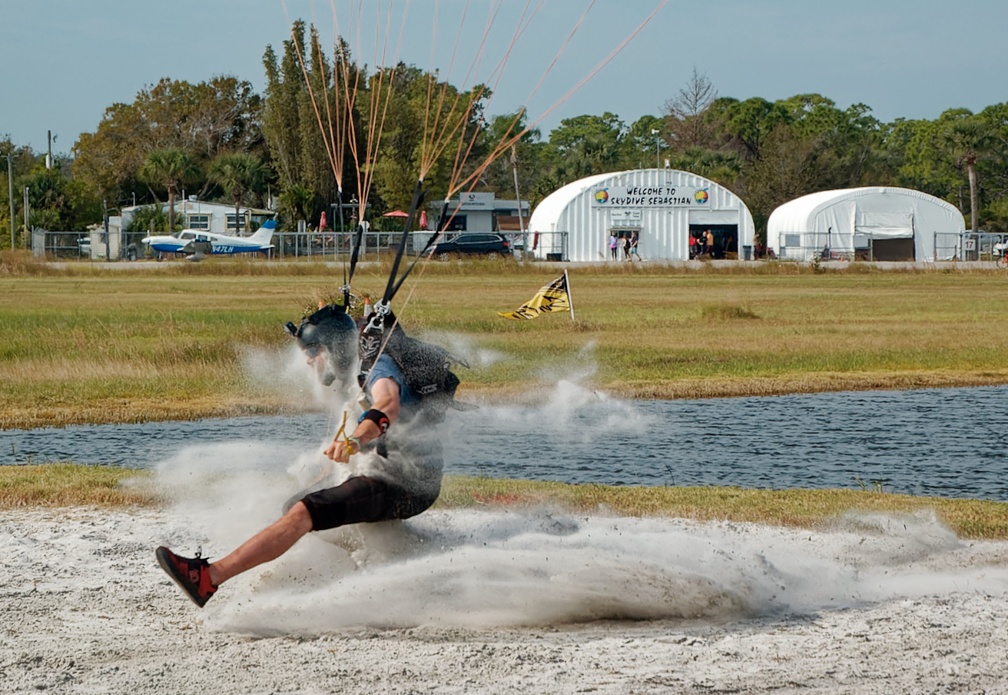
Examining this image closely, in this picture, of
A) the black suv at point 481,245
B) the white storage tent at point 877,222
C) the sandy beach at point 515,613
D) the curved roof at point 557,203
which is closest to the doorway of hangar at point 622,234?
the curved roof at point 557,203

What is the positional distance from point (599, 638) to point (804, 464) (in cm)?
783

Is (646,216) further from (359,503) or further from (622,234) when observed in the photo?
(359,503)

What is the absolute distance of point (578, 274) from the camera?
61000 millimetres

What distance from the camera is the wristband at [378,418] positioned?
7062 millimetres

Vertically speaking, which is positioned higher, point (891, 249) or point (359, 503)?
point (891, 249)

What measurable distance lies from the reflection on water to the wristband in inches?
187

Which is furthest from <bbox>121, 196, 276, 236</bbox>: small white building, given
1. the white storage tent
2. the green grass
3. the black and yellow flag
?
the green grass

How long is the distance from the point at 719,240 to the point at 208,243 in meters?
32.7

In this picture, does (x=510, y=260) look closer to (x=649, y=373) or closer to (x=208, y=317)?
(x=208, y=317)

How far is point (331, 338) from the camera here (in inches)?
300

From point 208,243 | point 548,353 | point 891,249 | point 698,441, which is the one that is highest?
point 208,243

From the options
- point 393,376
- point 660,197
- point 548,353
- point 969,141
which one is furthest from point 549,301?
point 969,141

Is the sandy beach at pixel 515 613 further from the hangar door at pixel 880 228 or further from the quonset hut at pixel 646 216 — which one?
the hangar door at pixel 880 228

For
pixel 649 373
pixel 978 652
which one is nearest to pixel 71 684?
pixel 978 652
